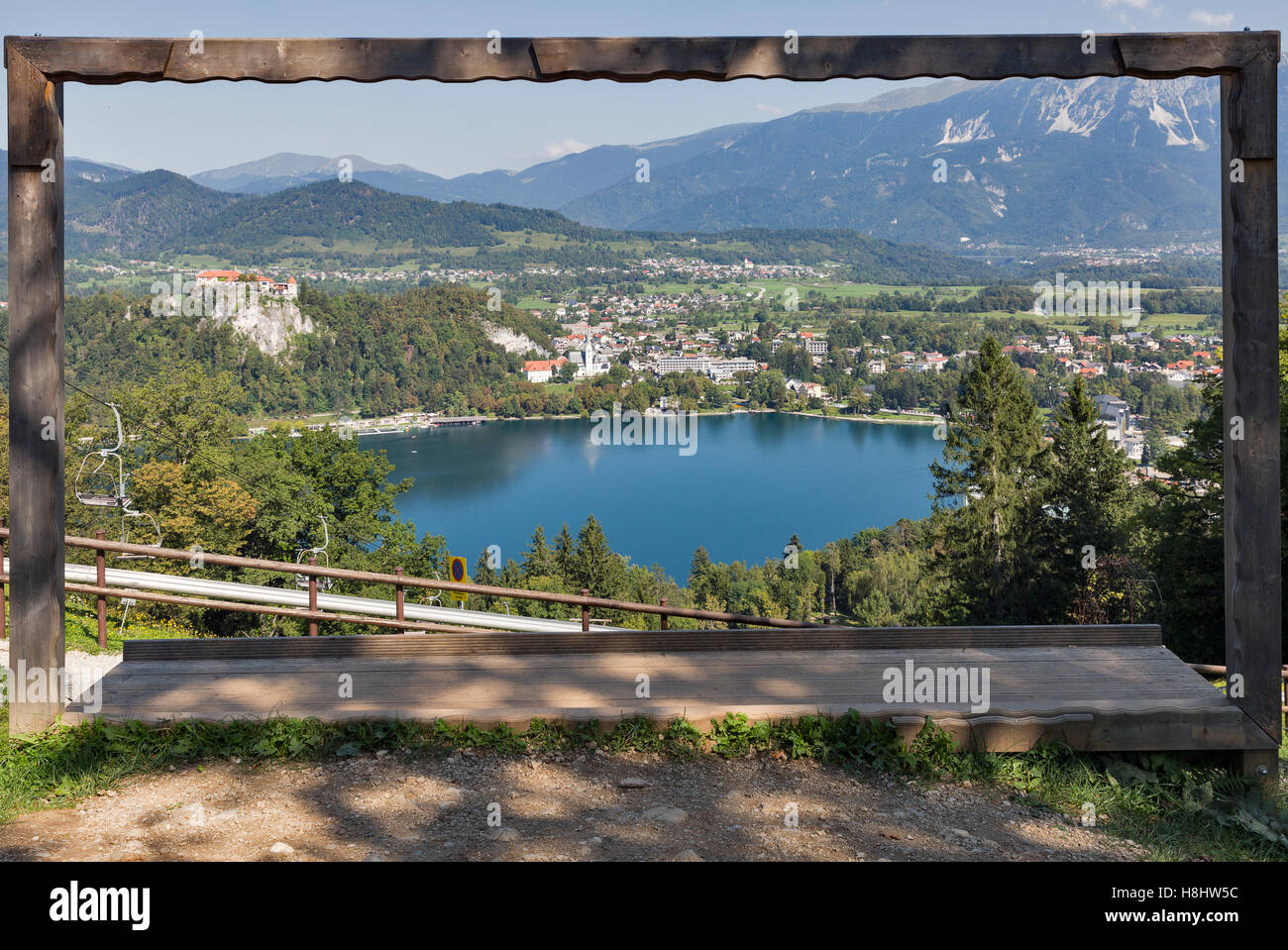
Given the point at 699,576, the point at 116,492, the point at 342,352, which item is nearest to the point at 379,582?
the point at 116,492

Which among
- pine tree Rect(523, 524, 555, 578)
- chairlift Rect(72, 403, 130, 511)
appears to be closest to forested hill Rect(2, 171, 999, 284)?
pine tree Rect(523, 524, 555, 578)

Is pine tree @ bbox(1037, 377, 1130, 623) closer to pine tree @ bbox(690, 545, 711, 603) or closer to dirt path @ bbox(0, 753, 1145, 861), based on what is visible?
pine tree @ bbox(690, 545, 711, 603)

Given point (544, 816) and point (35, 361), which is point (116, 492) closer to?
point (35, 361)

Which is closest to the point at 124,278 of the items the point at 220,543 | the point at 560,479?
A: the point at 560,479

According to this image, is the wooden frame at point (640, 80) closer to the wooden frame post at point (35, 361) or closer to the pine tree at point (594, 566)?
the wooden frame post at point (35, 361)
